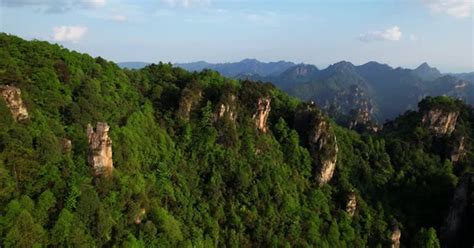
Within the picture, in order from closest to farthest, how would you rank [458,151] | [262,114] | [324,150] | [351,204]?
[351,204]
[324,150]
[262,114]
[458,151]

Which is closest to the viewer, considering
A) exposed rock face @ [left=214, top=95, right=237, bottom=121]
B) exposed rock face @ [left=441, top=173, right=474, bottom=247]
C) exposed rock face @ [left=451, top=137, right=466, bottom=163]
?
exposed rock face @ [left=441, top=173, right=474, bottom=247]

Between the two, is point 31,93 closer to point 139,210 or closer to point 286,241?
point 139,210

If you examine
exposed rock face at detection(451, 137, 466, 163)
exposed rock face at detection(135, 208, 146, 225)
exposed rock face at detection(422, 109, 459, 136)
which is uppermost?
exposed rock face at detection(422, 109, 459, 136)

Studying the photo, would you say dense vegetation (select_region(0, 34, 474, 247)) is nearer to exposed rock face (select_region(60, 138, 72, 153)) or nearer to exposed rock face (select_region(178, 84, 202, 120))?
exposed rock face (select_region(178, 84, 202, 120))

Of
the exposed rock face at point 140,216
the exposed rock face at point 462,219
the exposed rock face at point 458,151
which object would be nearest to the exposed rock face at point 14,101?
the exposed rock face at point 140,216

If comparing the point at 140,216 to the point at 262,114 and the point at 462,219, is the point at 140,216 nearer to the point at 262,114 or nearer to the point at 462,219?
the point at 262,114

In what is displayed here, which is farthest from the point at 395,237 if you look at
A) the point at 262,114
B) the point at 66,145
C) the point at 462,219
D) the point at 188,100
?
the point at 66,145

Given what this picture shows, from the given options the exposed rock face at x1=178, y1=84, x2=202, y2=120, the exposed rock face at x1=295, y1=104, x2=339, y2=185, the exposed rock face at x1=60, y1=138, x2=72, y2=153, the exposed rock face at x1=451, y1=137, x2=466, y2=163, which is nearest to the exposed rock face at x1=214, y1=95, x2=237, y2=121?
the exposed rock face at x1=178, y1=84, x2=202, y2=120
